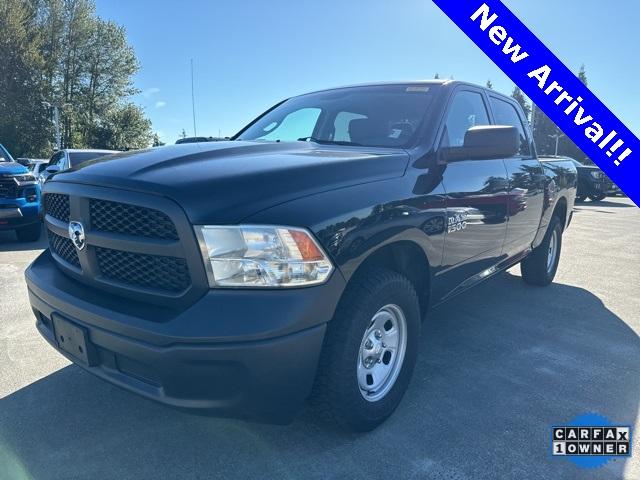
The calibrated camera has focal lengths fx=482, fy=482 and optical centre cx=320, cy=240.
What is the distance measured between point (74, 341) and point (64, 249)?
58cm

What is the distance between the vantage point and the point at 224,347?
176 centimetres

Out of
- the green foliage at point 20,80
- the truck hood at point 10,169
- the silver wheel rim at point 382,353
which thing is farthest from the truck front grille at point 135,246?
the green foliage at point 20,80

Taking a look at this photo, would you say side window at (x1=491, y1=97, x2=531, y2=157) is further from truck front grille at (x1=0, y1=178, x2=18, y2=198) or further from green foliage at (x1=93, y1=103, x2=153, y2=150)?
green foliage at (x1=93, y1=103, x2=153, y2=150)

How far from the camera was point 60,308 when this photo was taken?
7.24 feet

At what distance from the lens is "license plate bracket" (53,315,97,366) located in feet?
6.72

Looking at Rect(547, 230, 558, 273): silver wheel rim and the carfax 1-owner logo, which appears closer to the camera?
the carfax 1-owner logo

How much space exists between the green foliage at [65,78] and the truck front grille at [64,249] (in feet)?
125

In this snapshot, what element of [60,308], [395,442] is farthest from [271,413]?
[60,308]

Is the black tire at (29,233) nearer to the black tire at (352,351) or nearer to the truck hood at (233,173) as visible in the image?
the truck hood at (233,173)

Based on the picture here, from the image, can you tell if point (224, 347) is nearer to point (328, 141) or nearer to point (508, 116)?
point (328, 141)

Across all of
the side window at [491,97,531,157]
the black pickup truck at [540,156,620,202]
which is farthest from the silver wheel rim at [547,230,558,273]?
the black pickup truck at [540,156,620,202]

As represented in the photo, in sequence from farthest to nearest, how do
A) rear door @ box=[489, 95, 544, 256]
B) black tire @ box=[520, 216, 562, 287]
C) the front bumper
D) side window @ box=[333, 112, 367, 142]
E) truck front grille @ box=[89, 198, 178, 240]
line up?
black tire @ box=[520, 216, 562, 287], rear door @ box=[489, 95, 544, 256], side window @ box=[333, 112, 367, 142], truck front grille @ box=[89, 198, 178, 240], the front bumper

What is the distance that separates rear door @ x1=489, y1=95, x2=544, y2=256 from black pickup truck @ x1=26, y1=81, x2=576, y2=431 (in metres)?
0.89

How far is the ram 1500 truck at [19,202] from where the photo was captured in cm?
696
